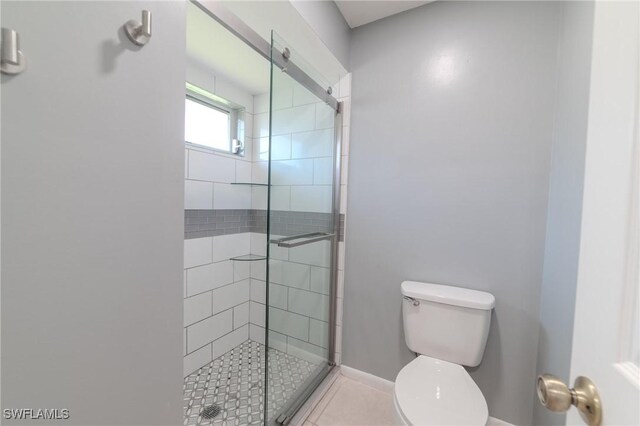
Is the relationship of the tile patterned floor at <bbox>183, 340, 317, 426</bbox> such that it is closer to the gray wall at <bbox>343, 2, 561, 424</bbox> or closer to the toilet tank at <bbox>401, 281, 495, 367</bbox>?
the gray wall at <bbox>343, 2, 561, 424</bbox>

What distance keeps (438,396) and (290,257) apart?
0.88 m

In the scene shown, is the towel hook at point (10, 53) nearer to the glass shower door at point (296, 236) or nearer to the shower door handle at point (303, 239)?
the glass shower door at point (296, 236)

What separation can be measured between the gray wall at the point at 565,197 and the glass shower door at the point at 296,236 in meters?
1.10

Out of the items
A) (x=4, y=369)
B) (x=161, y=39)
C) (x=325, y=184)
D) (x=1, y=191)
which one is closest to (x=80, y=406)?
(x=4, y=369)

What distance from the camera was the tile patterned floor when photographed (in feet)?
4.32

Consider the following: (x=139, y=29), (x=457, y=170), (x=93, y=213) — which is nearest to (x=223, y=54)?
(x=139, y=29)

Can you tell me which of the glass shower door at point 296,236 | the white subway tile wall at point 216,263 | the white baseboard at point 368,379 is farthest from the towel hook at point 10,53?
the white baseboard at point 368,379

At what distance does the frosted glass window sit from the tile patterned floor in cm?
146

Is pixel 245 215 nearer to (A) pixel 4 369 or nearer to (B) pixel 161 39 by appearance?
(B) pixel 161 39

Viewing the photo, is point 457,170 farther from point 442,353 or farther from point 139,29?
point 139,29

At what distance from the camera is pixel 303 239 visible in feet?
4.52

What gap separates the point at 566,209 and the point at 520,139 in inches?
16.6
